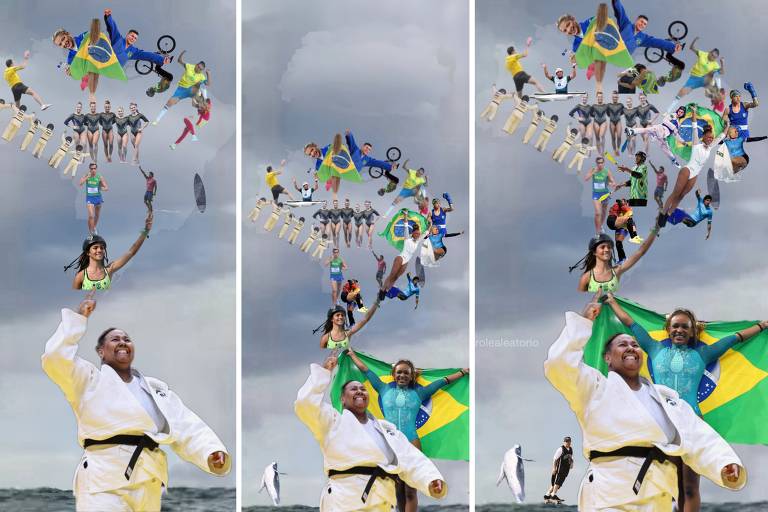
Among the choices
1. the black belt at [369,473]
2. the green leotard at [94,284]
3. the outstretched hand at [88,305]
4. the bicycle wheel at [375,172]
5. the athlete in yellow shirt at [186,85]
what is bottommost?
the black belt at [369,473]

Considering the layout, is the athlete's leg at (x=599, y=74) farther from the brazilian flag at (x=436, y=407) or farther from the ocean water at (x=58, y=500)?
the ocean water at (x=58, y=500)

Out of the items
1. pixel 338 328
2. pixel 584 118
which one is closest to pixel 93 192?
pixel 338 328

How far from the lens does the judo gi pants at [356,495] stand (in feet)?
16.8

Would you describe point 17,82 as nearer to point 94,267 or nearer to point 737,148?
point 94,267

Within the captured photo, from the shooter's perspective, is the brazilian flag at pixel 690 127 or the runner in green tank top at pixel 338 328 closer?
the brazilian flag at pixel 690 127

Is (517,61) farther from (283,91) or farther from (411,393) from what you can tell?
(411,393)

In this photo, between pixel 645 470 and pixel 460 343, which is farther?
pixel 460 343

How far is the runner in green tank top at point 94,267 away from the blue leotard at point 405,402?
140 cm

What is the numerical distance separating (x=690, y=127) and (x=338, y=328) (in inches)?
77.9

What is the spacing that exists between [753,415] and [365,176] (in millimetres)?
2192

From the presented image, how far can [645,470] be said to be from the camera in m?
4.70

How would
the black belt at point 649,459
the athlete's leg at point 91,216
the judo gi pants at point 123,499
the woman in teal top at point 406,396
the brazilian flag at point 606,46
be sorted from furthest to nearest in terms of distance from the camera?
the woman in teal top at point 406,396 < the athlete's leg at point 91,216 < the brazilian flag at point 606,46 < the judo gi pants at point 123,499 < the black belt at point 649,459

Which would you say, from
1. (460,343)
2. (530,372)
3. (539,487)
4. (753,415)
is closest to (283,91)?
(460,343)

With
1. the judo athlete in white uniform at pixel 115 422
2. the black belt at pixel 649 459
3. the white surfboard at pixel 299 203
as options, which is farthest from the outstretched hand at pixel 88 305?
the black belt at pixel 649 459
